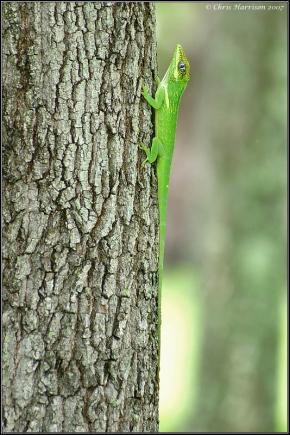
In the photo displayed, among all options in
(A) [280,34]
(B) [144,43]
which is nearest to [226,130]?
(A) [280,34]

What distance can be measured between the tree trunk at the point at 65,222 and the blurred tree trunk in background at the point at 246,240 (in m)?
3.91

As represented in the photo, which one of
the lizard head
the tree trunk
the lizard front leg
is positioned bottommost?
the tree trunk

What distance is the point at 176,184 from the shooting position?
44.9 feet

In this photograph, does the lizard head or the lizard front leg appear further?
the lizard head

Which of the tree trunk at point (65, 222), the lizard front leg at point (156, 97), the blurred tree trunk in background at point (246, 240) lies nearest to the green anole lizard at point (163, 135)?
the lizard front leg at point (156, 97)

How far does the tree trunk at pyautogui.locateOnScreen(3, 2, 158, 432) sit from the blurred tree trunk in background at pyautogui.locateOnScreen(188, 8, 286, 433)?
391 centimetres

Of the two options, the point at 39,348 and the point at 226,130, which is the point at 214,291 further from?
the point at 39,348

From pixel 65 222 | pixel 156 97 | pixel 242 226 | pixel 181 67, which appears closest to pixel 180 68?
pixel 181 67

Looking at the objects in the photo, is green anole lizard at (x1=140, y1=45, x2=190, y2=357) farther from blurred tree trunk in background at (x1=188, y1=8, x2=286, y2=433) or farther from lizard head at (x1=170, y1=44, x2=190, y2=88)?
blurred tree trunk in background at (x1=188, y1=8, x2=286, y2=433)

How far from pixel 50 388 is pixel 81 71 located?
49.6 inches

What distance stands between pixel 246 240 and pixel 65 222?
411cm

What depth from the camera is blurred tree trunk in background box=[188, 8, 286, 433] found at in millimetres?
6398

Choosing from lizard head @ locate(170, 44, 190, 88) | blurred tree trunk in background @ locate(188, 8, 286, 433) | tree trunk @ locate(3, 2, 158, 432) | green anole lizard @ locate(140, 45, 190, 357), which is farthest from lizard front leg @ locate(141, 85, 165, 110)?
blurred tree trunk in background @ locate(188, 8, 286, 433)

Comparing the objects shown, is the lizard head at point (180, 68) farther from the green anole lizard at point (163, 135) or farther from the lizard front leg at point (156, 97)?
the lizard front leg at point (156, 97)
